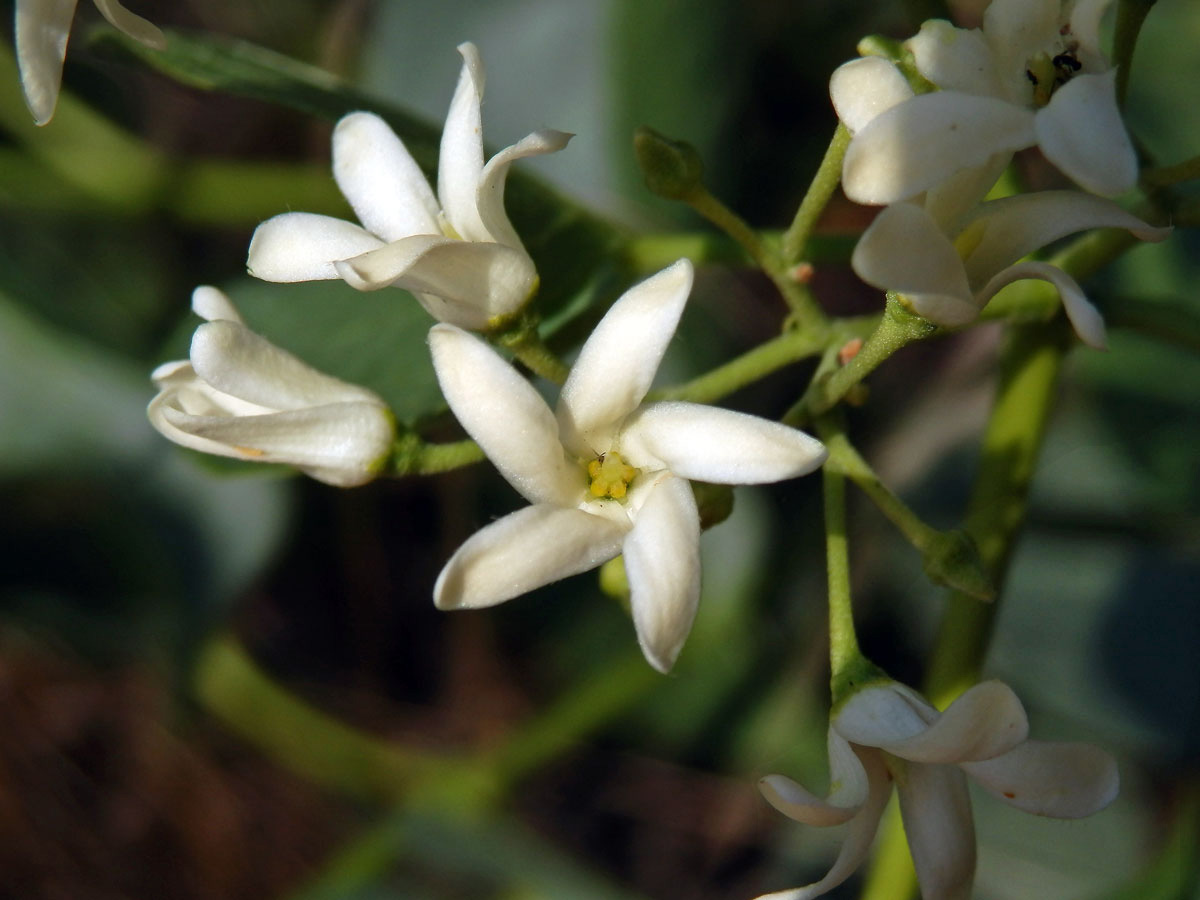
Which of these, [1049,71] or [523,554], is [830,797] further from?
[1049,71]

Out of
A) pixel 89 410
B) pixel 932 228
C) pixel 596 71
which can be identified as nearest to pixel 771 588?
pixel 596 71

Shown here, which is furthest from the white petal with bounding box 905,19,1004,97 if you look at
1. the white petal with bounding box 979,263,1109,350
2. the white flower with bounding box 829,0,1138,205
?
the white petal with bounding box 979,263,1109,350

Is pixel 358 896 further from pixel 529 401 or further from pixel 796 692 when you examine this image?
pixel 529 401

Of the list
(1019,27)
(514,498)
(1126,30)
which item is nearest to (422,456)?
(1019,27)

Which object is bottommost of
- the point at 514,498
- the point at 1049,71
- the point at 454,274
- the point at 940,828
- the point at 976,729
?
the point at 514,498

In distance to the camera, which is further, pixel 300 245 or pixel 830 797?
pixel 300 245
